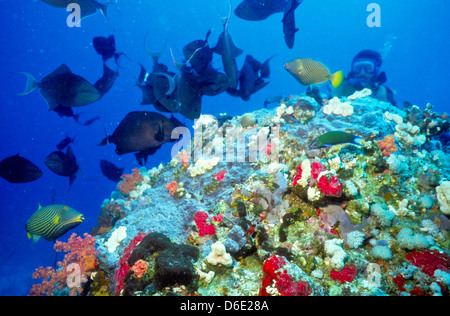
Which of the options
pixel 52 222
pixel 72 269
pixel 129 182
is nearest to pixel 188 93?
pixel 52 222

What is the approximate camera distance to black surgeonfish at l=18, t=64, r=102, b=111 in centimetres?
348

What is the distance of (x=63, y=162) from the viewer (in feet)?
14.4

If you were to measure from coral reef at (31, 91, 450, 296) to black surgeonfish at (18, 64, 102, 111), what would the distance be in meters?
2.08

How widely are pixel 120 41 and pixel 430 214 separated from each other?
93590 millimetres

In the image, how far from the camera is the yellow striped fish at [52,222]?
3229 millimetres

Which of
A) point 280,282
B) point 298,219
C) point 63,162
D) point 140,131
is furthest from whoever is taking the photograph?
point 63,162

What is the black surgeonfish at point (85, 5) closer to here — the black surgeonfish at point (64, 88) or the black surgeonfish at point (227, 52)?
the black surgeonfish at point (64, 88)

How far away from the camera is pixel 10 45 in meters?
54.6

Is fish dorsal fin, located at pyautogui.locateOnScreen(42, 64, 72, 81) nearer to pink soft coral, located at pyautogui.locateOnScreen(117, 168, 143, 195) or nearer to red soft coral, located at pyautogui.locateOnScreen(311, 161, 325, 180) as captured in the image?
pink soft coral, located at pyautogui.locateOnScreen(117, 168, 143, 195)

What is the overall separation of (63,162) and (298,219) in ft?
15.0

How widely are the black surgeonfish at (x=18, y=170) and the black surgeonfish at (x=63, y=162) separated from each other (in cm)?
26

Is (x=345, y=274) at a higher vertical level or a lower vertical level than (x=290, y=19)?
lower

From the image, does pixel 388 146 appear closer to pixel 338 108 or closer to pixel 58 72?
pixel 338 108

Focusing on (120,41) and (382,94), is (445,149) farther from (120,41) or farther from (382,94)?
(120,41)
